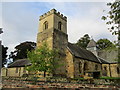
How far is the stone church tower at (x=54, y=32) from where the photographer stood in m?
24.7

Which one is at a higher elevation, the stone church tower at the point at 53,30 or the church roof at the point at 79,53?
the stone church tower at the point at 53,30

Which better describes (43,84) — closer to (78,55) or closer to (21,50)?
(78,55)

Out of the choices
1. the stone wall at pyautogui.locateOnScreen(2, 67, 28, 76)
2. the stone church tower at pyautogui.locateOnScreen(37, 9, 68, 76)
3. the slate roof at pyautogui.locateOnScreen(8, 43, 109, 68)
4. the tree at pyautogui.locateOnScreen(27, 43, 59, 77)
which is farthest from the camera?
the stone wall at pyautogui.locateOnScreen(2, 67, 28, 76)

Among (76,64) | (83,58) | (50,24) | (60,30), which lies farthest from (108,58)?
(50,24)

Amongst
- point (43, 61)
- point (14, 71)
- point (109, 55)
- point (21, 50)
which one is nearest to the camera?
point (43, 61)

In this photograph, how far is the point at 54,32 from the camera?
2519cm

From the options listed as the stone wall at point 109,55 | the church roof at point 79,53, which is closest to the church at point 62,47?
the church roof at point 79,53

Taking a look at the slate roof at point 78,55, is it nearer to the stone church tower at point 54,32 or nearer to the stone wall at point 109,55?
the stone wall at point 109,55

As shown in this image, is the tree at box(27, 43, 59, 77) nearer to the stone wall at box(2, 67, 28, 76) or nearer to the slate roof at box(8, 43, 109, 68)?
the slate roof at box(8, 43, 109, 68)

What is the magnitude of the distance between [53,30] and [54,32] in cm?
45

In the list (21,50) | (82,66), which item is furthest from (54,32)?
(21,50)

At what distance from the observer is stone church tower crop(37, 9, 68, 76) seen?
81.1 ft

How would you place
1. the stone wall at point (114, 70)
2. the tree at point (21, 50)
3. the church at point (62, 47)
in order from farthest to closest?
the tree at point (21, 50) → the stone wall at point (114, 70) → the church at point (62, 47)

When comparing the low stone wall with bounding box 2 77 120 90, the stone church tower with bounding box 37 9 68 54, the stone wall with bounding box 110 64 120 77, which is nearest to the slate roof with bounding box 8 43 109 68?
the stone wall with bounding box 110 64 120 77
